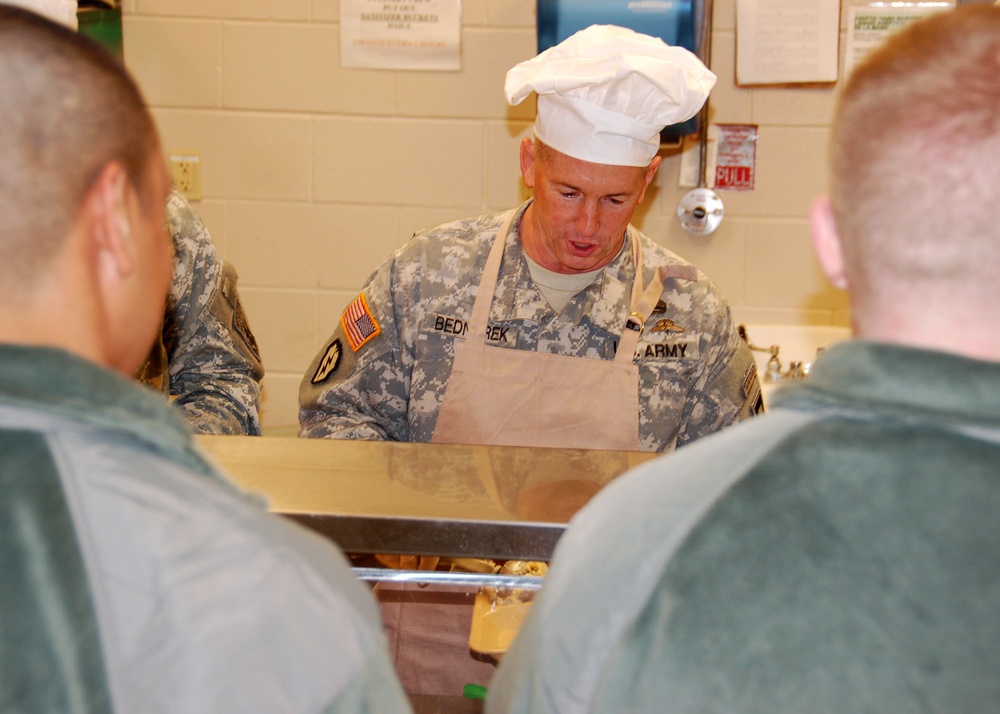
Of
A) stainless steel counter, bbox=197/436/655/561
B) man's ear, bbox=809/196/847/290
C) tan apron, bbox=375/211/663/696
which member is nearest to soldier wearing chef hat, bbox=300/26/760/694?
tan apron, bbox=375/211/663/696

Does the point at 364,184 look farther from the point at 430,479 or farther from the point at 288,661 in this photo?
the point at 288,661

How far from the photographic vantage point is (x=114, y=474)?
668mm

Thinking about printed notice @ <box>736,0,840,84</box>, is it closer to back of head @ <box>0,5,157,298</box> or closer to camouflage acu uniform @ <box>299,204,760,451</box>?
camouflage acu uniform @ <box>299,204,760,451</box>

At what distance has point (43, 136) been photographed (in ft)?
2.23

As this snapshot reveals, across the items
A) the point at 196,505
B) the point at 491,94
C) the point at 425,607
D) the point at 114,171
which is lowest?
the point at 425,607

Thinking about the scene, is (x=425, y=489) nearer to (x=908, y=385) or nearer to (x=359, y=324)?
(x=908, y=385)

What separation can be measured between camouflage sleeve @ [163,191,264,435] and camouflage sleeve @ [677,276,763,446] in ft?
2.74

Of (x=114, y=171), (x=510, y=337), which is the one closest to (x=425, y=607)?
(x=114, y=171)

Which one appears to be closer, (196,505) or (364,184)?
(196,505)

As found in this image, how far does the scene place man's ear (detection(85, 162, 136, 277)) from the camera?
0.70 metres

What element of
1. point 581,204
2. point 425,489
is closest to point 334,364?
point 581,204

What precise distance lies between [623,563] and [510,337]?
1.26 metres

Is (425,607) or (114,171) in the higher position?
→ (114,171)

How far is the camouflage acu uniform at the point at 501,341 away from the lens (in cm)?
192
